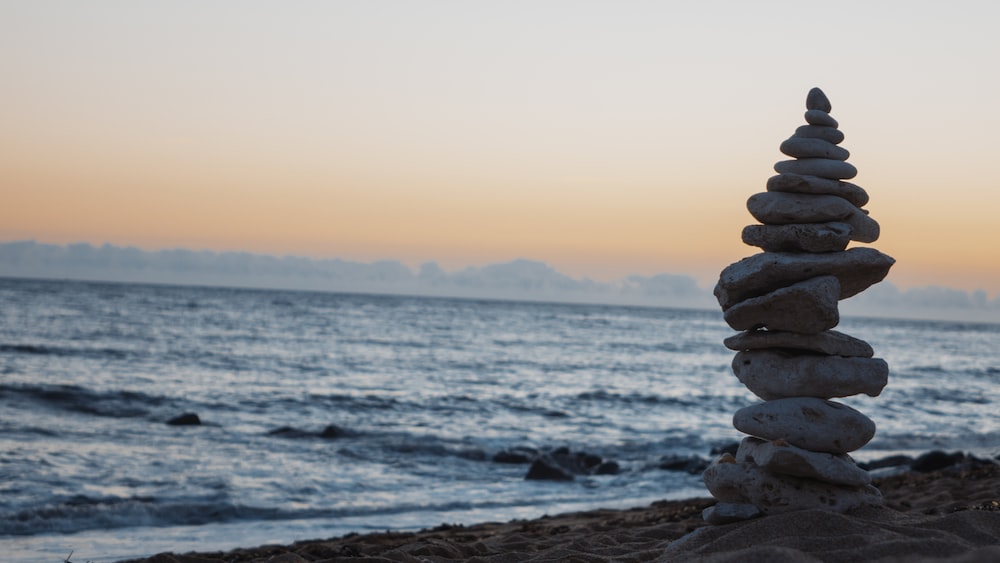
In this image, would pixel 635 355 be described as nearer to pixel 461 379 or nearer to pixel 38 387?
pixel 461 379

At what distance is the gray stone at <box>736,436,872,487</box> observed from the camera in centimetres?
694

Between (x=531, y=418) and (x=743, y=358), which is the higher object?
(x=743, y=358)

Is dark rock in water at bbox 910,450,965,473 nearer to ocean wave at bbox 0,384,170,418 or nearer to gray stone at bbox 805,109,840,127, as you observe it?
gray stone at bbox 805,109,840,127

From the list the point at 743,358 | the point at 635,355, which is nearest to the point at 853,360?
the point at 743,358

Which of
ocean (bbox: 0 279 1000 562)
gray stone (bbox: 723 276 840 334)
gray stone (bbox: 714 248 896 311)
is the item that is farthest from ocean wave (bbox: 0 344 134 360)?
gray stone (bbox: 723 276 840 334)

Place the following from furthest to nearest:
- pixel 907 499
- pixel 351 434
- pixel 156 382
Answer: pixel 156 382 → pixel 351 434 → pixel 907 499

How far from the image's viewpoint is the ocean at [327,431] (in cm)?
1177

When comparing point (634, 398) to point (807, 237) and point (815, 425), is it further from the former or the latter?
point (807, 237)

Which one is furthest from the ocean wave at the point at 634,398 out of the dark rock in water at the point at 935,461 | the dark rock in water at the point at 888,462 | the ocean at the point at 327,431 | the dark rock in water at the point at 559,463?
the dark rock in water at the point at 935,461

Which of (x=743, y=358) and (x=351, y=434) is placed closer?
(x=743, y=358)

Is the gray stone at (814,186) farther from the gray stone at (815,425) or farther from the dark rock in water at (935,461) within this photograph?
the dark rock in water at (935,461)

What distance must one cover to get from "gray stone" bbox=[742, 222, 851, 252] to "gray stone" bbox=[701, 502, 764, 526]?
6.98ft

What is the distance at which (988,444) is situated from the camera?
21172mm

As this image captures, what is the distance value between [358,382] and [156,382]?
6.37m
